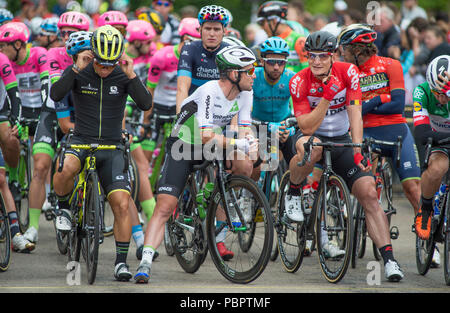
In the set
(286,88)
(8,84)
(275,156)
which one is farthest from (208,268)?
(8,84)

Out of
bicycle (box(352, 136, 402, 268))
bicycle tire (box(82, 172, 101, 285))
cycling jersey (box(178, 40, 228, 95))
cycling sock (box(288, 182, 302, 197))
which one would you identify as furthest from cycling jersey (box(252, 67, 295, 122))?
bicycle tire (box(82, 172, 101, 285))

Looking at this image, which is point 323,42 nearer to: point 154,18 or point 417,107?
point 417,107

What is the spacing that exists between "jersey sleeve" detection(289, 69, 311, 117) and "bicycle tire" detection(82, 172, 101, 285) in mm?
2135

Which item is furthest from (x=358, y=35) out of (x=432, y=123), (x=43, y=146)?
(x=43, y=146)

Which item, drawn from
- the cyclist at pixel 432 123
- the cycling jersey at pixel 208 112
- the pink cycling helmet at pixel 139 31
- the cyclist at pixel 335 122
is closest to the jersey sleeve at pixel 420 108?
the cyclist at pixel 432 123

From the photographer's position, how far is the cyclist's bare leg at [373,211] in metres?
7.73

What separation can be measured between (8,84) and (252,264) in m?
3.93

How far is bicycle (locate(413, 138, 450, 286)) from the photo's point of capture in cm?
754

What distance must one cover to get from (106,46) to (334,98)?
2317 millimetres

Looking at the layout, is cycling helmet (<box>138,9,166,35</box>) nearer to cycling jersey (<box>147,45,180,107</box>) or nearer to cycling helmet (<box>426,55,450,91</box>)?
cycling jersey (<box>147,45,180,107</box>)

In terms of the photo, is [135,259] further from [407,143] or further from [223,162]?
[407,143]

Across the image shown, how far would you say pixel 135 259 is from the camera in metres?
8.92

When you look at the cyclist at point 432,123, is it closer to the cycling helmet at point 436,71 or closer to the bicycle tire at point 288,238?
the cycling helmet at point 436,71

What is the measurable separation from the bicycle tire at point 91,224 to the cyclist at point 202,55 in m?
2.02
